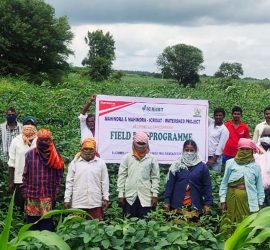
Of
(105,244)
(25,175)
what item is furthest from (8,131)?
(105,244)

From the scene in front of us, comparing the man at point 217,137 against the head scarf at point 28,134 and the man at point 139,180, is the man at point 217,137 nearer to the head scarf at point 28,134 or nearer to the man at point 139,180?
the man at point 139,180

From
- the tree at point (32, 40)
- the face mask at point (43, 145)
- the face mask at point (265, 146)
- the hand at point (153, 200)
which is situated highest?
the tree at point (32, 40)

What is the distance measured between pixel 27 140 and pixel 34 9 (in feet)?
125

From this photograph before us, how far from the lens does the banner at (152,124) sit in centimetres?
645

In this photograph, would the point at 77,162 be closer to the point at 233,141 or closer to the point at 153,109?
the point at 153,109

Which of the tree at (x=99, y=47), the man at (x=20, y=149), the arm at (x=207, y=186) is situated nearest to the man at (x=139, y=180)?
the arm at (x=207, y=186)

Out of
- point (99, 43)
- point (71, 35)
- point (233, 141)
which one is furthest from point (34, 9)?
point (233, 141)

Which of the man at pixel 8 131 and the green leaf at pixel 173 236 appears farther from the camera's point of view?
the man at pixel 8 131

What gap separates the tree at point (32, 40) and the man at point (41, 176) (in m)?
34.0

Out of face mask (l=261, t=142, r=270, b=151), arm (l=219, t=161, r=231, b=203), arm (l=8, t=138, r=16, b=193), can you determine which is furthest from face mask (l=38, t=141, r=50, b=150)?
face mask (l=261, t=142, r=270, b=151)

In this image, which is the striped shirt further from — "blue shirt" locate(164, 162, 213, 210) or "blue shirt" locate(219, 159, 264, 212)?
"blue shirt" locate(219, 159, 264, 212)

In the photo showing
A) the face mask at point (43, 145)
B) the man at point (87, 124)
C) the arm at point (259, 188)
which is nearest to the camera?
the face mask at point (43, 145)

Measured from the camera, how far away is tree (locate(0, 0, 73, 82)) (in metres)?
39.8

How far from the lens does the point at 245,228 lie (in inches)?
97.7
